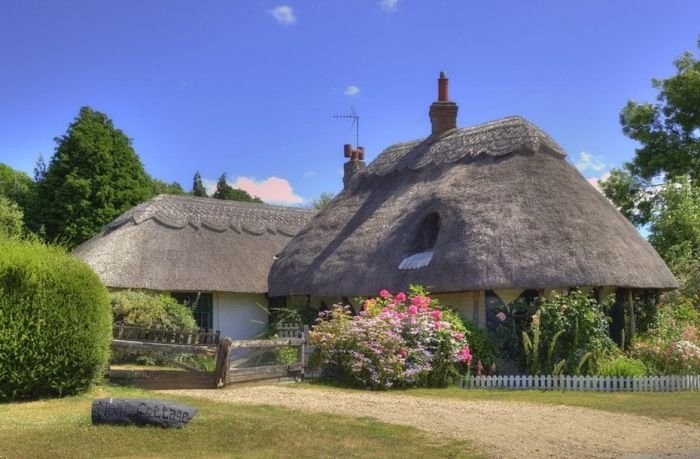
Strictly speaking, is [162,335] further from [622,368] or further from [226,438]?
[622,368]

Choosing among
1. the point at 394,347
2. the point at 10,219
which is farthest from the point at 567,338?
the point at 10,219

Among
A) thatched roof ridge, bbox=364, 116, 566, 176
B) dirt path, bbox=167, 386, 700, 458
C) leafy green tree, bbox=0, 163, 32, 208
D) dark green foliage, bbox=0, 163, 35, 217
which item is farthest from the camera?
leafy green tree, bbox=0, 163, 32, 208

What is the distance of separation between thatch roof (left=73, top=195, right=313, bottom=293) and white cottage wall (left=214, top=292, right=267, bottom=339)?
1106 millimetres

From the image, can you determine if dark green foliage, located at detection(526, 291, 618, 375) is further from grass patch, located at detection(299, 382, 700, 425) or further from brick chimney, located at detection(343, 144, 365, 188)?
brick chimney, located at detection(343, 144, 365, 188)

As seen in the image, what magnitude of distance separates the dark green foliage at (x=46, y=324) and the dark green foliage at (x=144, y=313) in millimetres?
6280

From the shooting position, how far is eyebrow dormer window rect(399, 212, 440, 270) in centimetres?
1948

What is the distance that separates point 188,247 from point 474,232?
39.0 feet

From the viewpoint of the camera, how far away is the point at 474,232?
61.0 ft

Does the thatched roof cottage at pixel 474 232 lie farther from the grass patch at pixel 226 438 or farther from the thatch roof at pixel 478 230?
the grass patch at pixel 226 438

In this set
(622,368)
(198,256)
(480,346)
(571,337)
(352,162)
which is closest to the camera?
(622,368)

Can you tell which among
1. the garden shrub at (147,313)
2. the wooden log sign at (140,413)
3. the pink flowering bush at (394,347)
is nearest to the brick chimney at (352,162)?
the garden shrub at (147,313)

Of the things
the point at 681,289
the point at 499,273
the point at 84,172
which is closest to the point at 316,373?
the point at 499,273

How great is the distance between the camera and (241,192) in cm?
5609

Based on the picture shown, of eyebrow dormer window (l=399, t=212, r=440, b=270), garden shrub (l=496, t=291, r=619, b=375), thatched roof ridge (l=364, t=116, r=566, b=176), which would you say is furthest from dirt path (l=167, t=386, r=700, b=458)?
thatched roof ridge (l=364, t=116, r=566, b=176)
